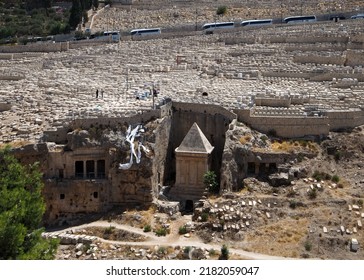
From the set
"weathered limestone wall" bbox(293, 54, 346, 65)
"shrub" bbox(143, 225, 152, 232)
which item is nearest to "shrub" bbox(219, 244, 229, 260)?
→ "shrub" bbox(143, 225, 152, 232)

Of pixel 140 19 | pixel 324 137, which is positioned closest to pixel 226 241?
pixel 324 137

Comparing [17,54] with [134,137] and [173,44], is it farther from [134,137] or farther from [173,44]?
[134,137]

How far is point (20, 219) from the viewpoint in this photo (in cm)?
2819

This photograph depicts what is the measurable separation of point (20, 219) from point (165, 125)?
15373 mm

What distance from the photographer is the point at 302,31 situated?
62562 millimetres

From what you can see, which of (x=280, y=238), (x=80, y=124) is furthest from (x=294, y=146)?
(x=80, y=124)

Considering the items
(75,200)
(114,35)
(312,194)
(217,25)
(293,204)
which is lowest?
(75,200)

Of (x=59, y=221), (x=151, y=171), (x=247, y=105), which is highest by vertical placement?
(x=247, y=105)

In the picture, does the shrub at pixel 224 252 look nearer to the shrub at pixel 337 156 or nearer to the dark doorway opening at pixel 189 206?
the dark doorway opening at pixel 189 206

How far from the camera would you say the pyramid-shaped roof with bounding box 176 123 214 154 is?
133 feet

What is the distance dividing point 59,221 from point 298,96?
14.2 m

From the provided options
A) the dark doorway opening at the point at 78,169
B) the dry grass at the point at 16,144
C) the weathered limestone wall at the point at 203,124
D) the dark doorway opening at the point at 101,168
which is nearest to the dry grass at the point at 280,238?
the weathered limestone wall at the point at 203,124

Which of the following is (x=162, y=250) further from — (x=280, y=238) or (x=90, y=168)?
(x=90, y=168)

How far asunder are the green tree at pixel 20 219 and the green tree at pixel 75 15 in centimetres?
4510
